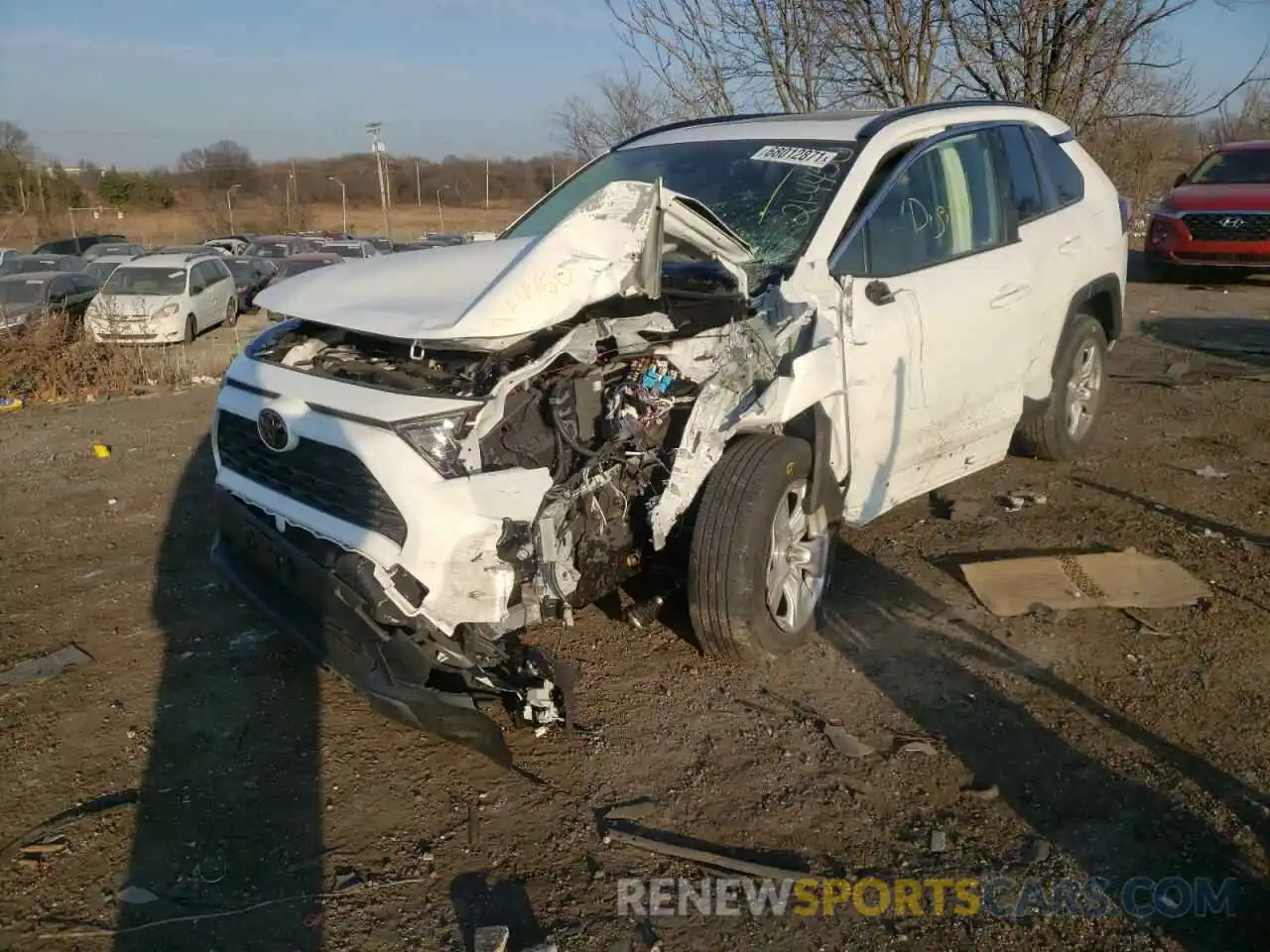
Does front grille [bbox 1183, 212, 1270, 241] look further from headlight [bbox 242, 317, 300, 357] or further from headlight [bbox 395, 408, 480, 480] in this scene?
headlight [bbox 395, 408, 480, 480]

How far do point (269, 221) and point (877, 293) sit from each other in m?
61.5

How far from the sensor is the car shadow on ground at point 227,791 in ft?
8.69

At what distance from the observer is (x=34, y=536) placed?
568 centimetres

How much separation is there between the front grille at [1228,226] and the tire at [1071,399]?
28.7ft

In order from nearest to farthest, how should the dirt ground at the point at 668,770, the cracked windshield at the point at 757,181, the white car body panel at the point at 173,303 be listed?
the dirt ground at the point at 668,770
the cracked windshield at the point at 757,181
the white car body panel at the point at 173,303

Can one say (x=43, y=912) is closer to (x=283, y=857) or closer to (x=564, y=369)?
(x=283, y=857)

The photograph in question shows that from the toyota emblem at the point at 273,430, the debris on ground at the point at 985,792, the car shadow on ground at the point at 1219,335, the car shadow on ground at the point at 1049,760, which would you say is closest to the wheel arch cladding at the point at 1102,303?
the car shadow on ground at the point at 1049,760

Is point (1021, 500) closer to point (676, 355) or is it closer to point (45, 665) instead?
point (676, 355)

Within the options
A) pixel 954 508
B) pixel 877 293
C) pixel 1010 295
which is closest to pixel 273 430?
pixel 877 293

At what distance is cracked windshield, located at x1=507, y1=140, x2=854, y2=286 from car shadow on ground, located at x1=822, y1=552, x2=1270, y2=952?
1.54 m

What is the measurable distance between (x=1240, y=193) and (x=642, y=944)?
1415cm

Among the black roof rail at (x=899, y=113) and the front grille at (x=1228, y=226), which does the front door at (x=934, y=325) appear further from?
the front grille at (x=1228, y=226)

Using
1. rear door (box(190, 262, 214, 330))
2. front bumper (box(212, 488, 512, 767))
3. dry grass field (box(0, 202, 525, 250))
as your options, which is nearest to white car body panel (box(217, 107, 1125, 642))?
front bumper (box(212, 488, 512, 767))

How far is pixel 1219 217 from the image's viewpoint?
1316 cm
